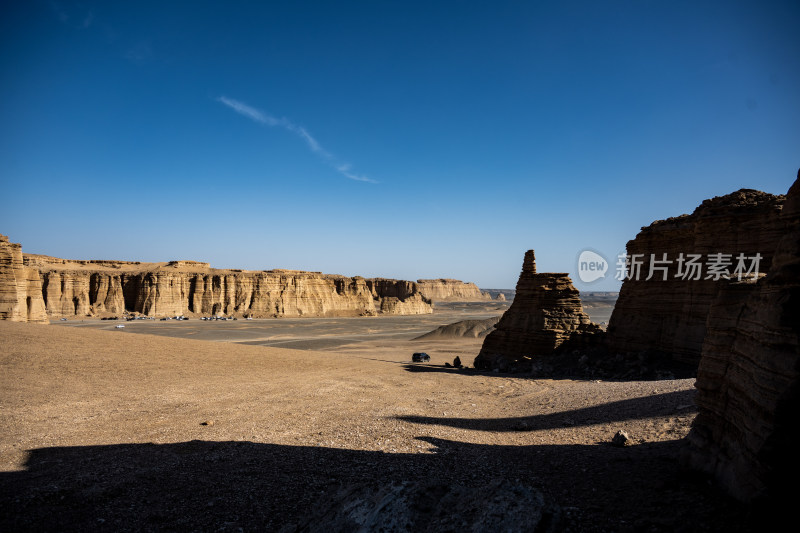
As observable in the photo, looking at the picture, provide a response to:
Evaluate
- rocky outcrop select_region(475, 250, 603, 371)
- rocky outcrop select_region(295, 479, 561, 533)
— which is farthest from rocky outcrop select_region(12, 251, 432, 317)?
rocky outcrop select_region(295, 479, 561, 533)

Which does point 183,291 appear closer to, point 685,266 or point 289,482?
point 685,266

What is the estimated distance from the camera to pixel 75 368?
17.8 metres

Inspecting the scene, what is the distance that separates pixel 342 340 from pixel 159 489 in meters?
43.5

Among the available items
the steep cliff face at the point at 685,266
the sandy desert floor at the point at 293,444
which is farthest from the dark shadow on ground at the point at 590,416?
the steep cliff face at the point at 685,266

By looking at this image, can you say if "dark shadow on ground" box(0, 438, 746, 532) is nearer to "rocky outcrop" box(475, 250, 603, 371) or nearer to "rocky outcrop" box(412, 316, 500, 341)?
"rocky outcrop" box(475, 250, 603, 371)

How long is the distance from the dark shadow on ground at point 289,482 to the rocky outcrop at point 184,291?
267ft

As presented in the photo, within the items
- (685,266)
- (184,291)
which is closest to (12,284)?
(685,266)

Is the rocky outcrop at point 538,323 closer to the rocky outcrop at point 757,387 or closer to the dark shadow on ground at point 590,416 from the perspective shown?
the dark shadow on ground at point 590,416

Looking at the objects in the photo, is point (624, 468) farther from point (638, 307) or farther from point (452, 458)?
point (638, 307)

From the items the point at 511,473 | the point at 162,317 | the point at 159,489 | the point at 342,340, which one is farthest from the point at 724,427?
the point at 162,317

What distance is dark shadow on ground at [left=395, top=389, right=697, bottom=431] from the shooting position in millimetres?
10414

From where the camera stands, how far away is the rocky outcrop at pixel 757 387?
4.55m

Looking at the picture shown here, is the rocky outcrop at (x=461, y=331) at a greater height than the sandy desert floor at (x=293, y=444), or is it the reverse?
the sandy desert floor at (x=293, y=444)

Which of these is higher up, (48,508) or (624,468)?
(624,468)
